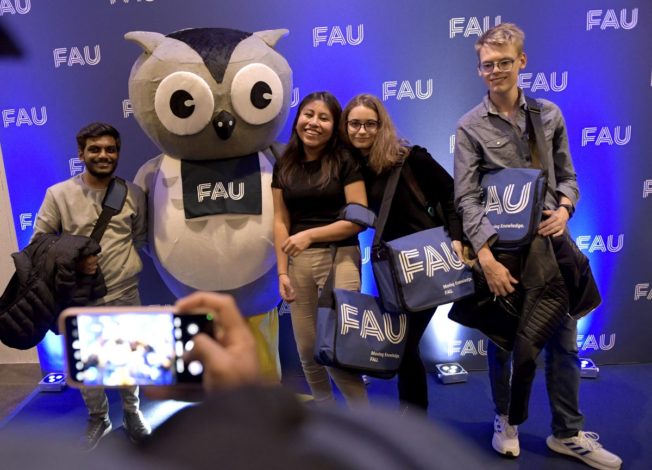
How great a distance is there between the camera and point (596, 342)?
315 centimetres

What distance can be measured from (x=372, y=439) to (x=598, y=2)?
9.65ft

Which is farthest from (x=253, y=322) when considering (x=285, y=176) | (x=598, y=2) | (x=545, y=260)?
(x=598, y=2)

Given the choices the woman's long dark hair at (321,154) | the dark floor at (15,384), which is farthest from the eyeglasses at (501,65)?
the dark floor at (15,384)

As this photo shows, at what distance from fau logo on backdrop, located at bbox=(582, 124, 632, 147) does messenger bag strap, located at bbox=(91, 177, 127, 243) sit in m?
2.30

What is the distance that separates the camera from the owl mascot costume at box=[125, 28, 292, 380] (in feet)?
7.66

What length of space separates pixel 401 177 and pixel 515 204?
46 cm

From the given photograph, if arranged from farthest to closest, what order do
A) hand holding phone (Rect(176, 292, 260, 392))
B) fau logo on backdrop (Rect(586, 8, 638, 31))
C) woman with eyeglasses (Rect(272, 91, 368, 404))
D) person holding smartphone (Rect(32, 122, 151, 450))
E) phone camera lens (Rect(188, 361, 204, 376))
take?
fau logo on backdrop (Rect(586, 8, 638, 31)) → person holding smartphone (Rect(32, 122, 151, 450)) → woman with eyeglasses (Rect(272, 91, 368, 404)) → phone camera lens (Rect(188, 361, 204, 376)) → hand holding phone (Rect(176, 292, 260, 392))

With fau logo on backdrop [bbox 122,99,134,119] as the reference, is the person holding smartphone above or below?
below

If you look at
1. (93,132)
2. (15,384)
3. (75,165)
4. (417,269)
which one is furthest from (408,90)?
(15,384)

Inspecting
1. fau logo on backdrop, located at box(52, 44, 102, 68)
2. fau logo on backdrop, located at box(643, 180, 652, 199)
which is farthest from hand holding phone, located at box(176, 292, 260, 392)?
fau logo on backdrop, located at box(643, 180, 652, 199)

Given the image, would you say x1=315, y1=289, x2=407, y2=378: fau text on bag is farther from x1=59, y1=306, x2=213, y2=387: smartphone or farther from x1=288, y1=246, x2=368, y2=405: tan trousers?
x1=59, y1=306, x2=213, y2=387: smartphone

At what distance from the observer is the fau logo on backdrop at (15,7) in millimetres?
2850

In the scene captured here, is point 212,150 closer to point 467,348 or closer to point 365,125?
point 365,125

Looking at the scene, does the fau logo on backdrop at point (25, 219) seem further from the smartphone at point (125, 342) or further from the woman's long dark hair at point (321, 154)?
the smartphone at point (125, 342)
